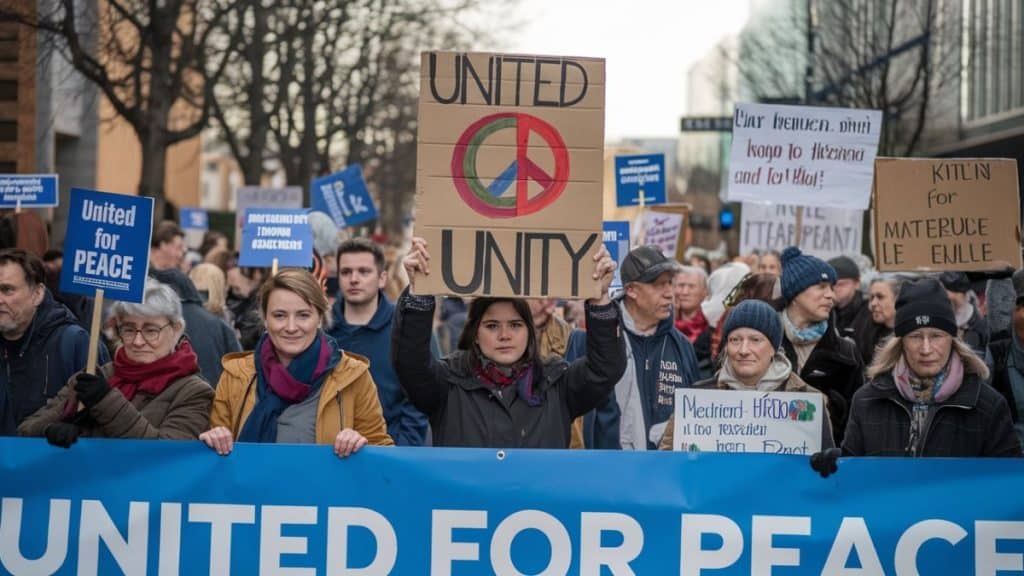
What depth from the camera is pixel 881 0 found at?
103 feet

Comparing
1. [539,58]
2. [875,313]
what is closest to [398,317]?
[539,58]

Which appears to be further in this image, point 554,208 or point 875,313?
point 875,313

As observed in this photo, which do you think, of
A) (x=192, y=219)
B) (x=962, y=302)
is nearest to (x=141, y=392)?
(x=962, y=302)

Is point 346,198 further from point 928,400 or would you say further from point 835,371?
point 928,400

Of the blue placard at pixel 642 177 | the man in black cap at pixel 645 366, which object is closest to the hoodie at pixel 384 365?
the man in black cap at pixel 645 366

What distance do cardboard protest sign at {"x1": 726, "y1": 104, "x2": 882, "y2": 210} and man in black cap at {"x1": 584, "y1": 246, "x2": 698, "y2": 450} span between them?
10.7ft

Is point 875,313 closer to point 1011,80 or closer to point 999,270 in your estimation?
point 999,270

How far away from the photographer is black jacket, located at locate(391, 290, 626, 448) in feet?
18.4

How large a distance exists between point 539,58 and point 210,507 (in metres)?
1.98

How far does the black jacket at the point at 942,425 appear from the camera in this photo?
5.87 m

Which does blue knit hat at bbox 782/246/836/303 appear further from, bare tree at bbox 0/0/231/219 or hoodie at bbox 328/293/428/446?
bare tree at bbox 0/0/231/219

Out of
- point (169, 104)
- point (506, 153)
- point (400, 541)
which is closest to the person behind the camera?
point (400, 541)

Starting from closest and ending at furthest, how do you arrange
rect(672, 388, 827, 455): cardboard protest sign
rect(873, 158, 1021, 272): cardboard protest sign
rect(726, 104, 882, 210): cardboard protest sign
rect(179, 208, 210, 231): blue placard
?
1. rect(672, 388, 827, 455): cardboard protest sign
2. rect(873, 158, 1021, 272): cardboard protest sign
3. rect(726, 104, 882, 210): cardboard protest sign
4. rect(179, 208, 210, 231): blue placard

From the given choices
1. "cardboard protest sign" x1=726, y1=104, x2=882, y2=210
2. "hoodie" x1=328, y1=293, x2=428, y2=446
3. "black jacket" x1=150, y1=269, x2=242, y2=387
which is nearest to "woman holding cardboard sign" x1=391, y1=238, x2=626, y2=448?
"hoodie" x1=328, y1=293, x2=428, y2=446
